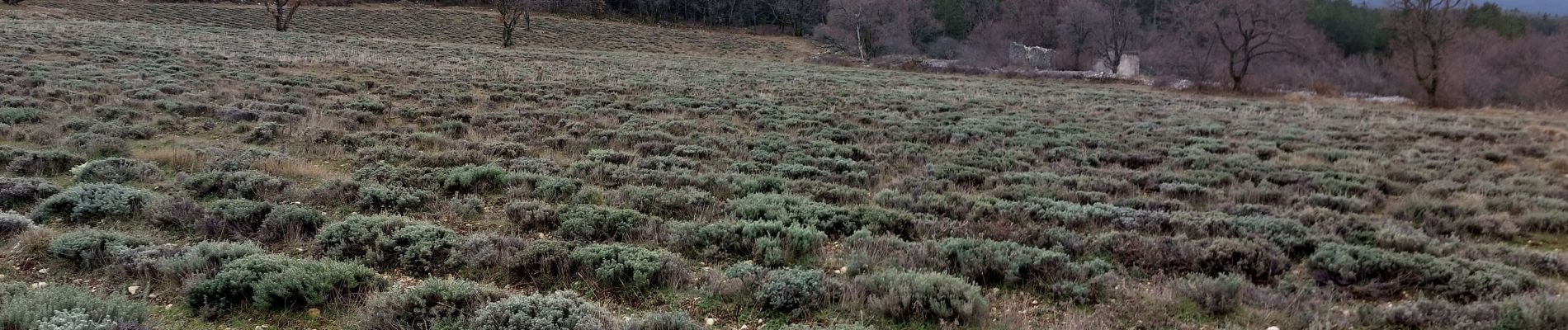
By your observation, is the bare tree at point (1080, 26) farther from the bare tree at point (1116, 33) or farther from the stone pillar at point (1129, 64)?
the stone pillar at point (1129, 64)

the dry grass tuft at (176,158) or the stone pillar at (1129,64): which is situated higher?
the stone pillar at (1129,64)

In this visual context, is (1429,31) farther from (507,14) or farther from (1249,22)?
(507,14)

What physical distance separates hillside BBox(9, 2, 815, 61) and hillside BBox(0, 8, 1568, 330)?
35.9 m

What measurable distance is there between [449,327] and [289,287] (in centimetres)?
126

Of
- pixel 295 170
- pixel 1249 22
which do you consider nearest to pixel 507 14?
pixel 1249 22

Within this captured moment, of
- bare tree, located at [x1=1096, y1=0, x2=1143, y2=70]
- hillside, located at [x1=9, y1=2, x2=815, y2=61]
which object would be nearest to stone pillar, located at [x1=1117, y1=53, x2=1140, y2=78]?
bare tree, located at [x1=1096, y1=0, x2=1143, y2=70]

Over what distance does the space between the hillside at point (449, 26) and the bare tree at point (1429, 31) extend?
34.5m

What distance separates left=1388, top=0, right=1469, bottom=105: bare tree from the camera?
27.2 metres

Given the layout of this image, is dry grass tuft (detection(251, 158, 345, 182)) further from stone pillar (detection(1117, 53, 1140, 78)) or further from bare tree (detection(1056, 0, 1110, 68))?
bare tree (detection(1056, 0, 1110, 68))

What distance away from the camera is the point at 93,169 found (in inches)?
298

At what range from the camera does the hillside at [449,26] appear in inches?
1806

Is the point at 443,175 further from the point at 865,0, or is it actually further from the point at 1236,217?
the point at 865,0

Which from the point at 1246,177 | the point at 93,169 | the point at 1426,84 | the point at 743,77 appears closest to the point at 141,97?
the point at 93,169

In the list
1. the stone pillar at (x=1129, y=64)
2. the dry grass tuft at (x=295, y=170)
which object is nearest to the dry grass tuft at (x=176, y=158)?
the dry grass tuft at (x=295, y=170)
